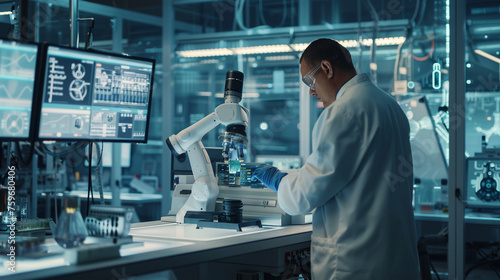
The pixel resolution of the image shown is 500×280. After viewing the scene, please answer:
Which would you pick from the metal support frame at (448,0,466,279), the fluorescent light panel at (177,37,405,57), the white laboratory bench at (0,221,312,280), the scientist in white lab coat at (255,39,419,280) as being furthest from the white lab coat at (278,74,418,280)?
the fluorescent light panel at (177,37,405,57)

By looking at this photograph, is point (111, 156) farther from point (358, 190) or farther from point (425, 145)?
point (358, 190)

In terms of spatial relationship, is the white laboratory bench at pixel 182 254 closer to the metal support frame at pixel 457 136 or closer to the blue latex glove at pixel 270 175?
the blue latex glove at pixel 270 175

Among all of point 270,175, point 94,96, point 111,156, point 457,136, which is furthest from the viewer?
point 111,156

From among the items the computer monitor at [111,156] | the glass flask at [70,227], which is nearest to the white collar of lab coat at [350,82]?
the glass flask at [70,227]

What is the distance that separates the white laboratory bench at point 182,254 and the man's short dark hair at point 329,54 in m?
0.76

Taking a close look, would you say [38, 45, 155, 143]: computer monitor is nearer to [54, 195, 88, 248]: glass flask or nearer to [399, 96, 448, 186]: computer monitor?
[54, 195, 88, 248]: glass flask

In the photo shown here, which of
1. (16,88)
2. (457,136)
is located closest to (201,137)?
(16,88)

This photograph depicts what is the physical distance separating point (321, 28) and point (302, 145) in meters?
1.47

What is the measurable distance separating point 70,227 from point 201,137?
1.07m

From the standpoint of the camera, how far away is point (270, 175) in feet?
8.52

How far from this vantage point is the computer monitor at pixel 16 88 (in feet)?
6.86

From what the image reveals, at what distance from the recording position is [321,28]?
717cm

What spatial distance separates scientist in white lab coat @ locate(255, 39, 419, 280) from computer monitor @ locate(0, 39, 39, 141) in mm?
1033

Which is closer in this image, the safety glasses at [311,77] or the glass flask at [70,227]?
the glass flask at [70,227]
